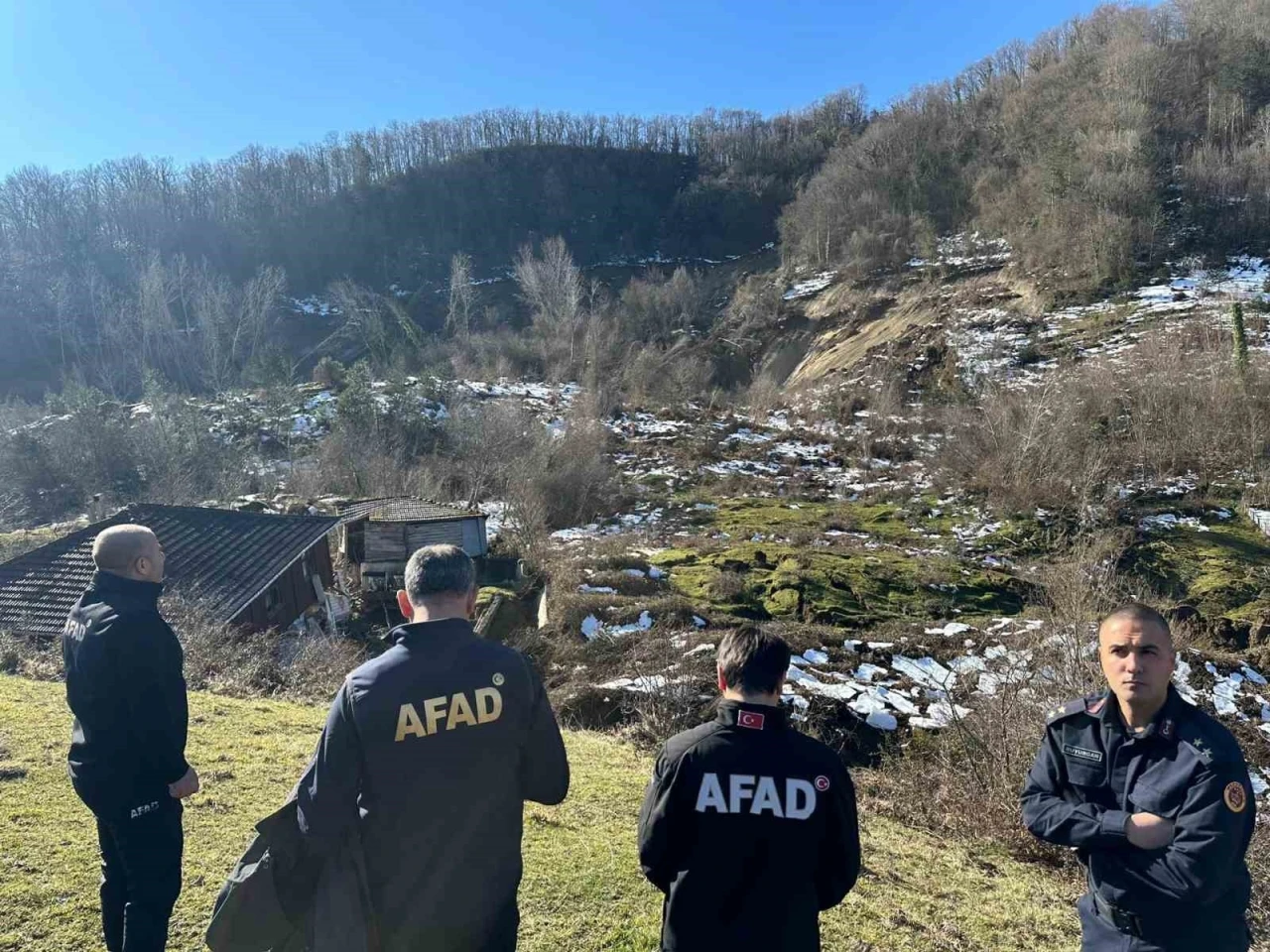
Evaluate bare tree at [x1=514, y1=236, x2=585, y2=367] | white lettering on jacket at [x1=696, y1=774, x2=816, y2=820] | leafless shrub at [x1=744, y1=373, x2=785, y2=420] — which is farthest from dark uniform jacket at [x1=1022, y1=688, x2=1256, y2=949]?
bare tree at [x1=514, y1=236, x2=585, y2=367]

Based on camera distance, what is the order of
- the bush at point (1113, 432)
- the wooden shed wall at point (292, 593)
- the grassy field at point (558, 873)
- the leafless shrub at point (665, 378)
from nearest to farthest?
the grassy field at point (558, 873) < the wooden shed wall at point (292, 593) < the bush at point (1113, 432) < the leafless shrub at point (665, 378)

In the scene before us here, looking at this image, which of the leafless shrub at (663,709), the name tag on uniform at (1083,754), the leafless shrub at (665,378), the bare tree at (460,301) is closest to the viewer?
the name tag on uniform at (1083,754)

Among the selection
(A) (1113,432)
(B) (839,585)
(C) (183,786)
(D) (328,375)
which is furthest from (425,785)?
(D) (328,375)

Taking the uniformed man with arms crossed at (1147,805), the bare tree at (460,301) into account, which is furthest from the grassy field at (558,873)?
the bare tree at (460,301)

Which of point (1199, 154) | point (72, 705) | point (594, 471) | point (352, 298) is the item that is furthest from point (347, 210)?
point (72, 705)

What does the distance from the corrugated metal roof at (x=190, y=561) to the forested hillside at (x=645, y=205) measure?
69.7 ft

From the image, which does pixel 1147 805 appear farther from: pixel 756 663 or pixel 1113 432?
pixel 1113 432

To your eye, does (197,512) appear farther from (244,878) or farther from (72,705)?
(244,878)

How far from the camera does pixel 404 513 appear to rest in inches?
760

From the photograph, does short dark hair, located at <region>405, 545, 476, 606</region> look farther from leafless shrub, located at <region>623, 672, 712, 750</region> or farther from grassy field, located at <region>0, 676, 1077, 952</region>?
leafless shrub, located at <region>623, 672, 712, 750</region>

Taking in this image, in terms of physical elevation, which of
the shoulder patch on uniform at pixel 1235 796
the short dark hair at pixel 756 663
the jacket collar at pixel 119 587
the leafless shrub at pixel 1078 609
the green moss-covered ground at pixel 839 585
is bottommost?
the green moss-covered ground at pixel 839 585

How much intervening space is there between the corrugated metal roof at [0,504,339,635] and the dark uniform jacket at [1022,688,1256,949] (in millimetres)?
13505

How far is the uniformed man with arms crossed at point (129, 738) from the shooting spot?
2688mm

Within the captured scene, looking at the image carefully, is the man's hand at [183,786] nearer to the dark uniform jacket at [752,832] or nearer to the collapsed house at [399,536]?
the dark uniform jacket at [752,832]
